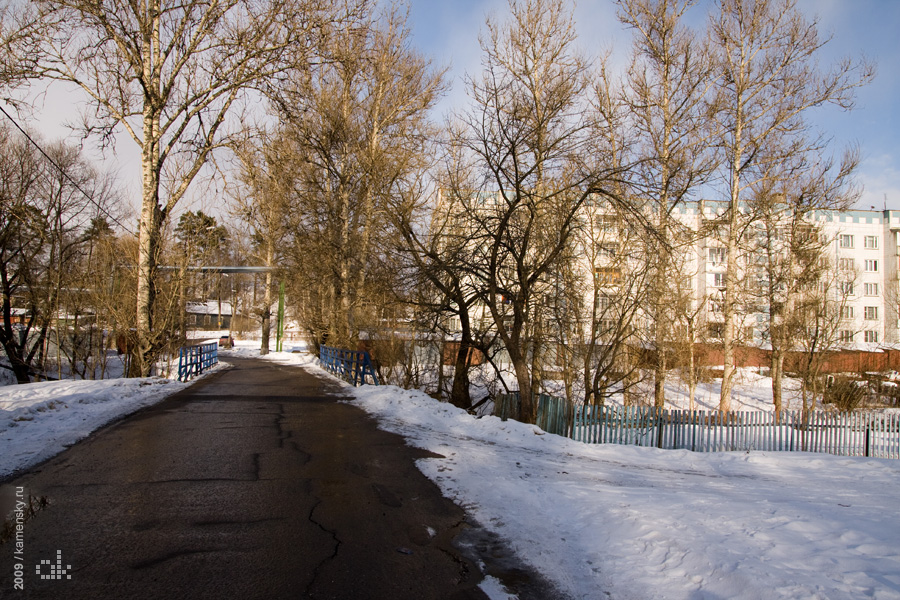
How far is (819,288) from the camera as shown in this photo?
3098 centimetres

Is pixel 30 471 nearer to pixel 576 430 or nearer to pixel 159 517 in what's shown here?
pixel 159 517

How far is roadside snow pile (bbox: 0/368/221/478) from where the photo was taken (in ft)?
23.9

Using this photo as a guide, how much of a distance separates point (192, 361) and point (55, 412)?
11.2m

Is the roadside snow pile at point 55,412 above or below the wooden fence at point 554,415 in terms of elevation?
above

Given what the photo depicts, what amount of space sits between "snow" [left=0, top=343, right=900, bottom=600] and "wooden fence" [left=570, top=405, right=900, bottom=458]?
11.0ft

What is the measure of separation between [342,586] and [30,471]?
464cm


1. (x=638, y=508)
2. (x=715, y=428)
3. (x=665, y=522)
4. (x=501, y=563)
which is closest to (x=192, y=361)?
(x=715, y=428)

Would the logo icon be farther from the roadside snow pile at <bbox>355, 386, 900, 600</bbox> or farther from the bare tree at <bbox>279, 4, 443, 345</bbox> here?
the bare tree at <bbox>279, 4, 443, 345</bbox>

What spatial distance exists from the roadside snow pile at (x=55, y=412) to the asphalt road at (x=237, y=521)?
1.23ft

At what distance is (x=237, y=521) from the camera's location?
16.7 ft

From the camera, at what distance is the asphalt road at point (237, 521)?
390 cm

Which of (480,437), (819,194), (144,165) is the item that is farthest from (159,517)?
(819,194)

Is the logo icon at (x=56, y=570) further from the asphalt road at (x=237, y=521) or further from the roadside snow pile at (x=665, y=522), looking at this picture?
the roadside snow pile at (x=665, y=522)

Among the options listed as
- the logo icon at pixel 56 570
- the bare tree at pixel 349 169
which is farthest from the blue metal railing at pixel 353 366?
the logo icon at pixel 56 570
